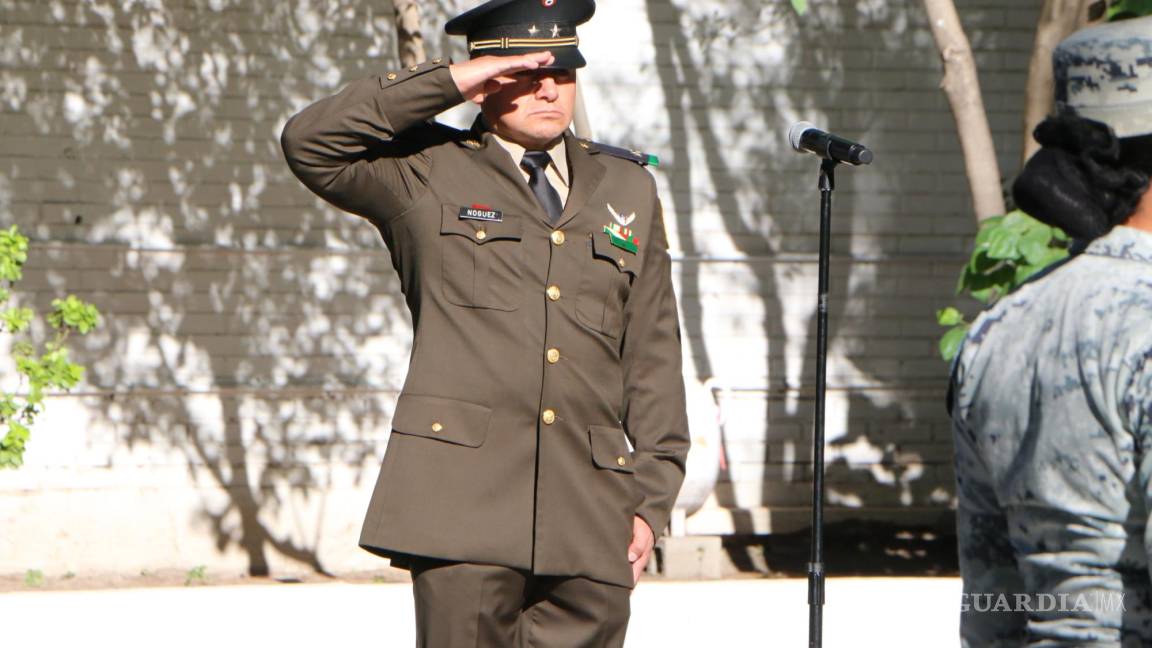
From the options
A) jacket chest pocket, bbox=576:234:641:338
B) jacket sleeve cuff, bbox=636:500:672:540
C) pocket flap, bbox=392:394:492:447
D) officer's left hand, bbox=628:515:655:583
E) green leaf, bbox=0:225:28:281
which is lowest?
officer's left hand, bbox=628:515:655:583

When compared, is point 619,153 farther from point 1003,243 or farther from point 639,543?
point 1003,243

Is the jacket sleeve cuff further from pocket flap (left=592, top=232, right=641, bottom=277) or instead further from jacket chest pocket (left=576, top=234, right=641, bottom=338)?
pocket flap (left=592, top=232, right=641, bottom=277)

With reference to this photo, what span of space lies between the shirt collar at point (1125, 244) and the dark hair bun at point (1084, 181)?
1 cm

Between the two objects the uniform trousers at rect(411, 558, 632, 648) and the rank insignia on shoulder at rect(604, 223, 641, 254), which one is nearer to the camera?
the uniform trousers at rect(411, 558, 632, 648)

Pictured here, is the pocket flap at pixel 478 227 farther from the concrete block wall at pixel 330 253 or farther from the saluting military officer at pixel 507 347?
the concrete block wall at pixel 330 253

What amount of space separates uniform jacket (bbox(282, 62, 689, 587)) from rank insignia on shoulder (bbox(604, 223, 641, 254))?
0.05 feet

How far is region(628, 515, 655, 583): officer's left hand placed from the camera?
11.4 ft

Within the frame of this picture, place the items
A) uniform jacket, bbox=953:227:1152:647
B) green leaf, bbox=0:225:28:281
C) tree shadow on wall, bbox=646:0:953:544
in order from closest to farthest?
uniform jacket, bbox=953:227:1152:647 → green leaf, bbox=0:225:28:281 → tree shadow on wall, bbox=646:0:953:544

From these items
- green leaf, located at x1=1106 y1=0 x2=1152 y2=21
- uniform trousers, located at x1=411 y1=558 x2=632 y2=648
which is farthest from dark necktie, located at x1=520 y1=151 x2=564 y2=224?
green leaf, located at x1=1106 y1=0 x2=1152 y2=21

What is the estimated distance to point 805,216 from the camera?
9.49 m

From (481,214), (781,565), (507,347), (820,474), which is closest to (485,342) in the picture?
(507,347)

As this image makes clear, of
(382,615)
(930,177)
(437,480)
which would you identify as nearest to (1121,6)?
(930,177)

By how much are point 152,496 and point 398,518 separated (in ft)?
19.6

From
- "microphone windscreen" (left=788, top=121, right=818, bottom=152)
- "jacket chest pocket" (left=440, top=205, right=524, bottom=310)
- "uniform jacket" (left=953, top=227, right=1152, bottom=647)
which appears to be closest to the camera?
"uniform jacket" (left=953, top=227, right=1152, bottom=647)
